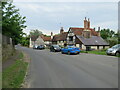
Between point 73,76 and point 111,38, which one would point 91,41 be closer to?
point 111,38

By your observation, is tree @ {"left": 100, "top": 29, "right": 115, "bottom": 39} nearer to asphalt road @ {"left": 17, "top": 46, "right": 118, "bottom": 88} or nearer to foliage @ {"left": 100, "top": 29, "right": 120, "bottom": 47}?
foliage @ {"left": 100, "top": 29, "right": 120, "bottom": 47}

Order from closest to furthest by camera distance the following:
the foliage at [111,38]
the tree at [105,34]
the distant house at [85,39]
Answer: the distant house at [85,39] → the foliage at [111,38] → the tree at [105,34]

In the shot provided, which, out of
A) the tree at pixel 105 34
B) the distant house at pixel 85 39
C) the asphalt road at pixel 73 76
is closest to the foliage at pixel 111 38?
the tree at pixel 105 34

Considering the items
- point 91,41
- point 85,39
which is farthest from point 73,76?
point 85,39

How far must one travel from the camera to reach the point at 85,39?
144 feet

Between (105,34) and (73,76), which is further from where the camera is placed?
(105,34)

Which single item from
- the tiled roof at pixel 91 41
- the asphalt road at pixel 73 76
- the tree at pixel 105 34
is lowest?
the asphalt road at pixel 73 76

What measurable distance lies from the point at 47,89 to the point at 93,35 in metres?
44.1

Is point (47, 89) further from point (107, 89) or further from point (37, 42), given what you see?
point (37, 42)

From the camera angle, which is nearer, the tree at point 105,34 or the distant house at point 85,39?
the distant house at point 85,39

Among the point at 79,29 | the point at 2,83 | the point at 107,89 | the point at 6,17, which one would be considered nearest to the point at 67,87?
the point at 107,89

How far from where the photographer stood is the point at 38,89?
207 inches

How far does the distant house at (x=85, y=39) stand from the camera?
A: 4197cm

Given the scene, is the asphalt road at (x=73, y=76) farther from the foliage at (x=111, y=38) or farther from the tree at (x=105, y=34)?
the tree at (x=105, y=34)
